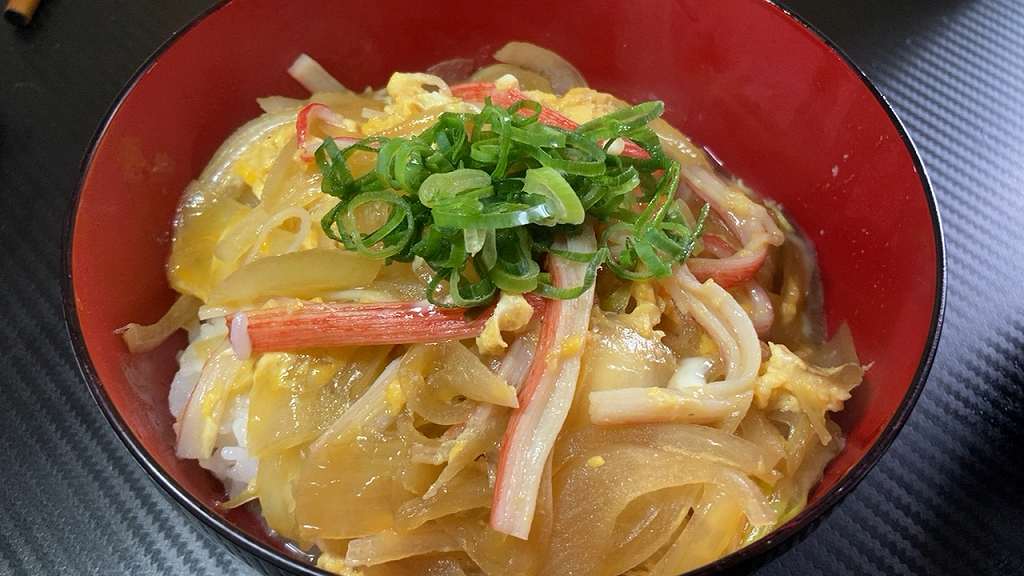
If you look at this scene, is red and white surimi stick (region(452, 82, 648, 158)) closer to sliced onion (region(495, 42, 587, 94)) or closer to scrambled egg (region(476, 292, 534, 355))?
sliced onion (region(495, 42, 587, 94))

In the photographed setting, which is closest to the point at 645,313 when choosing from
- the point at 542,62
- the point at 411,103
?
the point at 411,103

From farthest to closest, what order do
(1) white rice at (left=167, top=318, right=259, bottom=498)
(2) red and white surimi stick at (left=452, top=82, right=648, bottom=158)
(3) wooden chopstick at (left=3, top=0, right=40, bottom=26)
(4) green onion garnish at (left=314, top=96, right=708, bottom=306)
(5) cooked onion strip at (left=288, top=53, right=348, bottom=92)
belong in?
(3) wooden chopstick at (left=3, top=0, right=40, bottom=26) < (5) cooked onion strip at (left=288, top=53, right=348, bottom=92) < (2) red and white surimi stick at (left=452, top=82, right=648, bottom=158) < (1) white rice at (left=167, top=318, right=259, bottom=498) < (4) green onion garnish at (left=314, top=96, right=708, bottom=306)

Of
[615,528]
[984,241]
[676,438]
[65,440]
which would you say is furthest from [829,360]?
[65,440]

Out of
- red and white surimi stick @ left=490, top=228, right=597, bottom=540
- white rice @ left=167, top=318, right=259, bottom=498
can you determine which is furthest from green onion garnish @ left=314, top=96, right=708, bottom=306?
white rice @ left=167, top=318, right=259, bottom=498

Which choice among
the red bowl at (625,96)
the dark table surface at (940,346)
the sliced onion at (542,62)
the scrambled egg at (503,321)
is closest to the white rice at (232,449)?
the red bowl at (625,96)

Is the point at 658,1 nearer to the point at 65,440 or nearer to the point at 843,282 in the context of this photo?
the point at 843,282

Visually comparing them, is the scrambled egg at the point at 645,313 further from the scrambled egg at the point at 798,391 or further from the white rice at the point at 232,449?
the white rice at the point at 232,449

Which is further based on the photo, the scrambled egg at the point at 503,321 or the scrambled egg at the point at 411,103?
the scrambled egg at the point at 411,103
